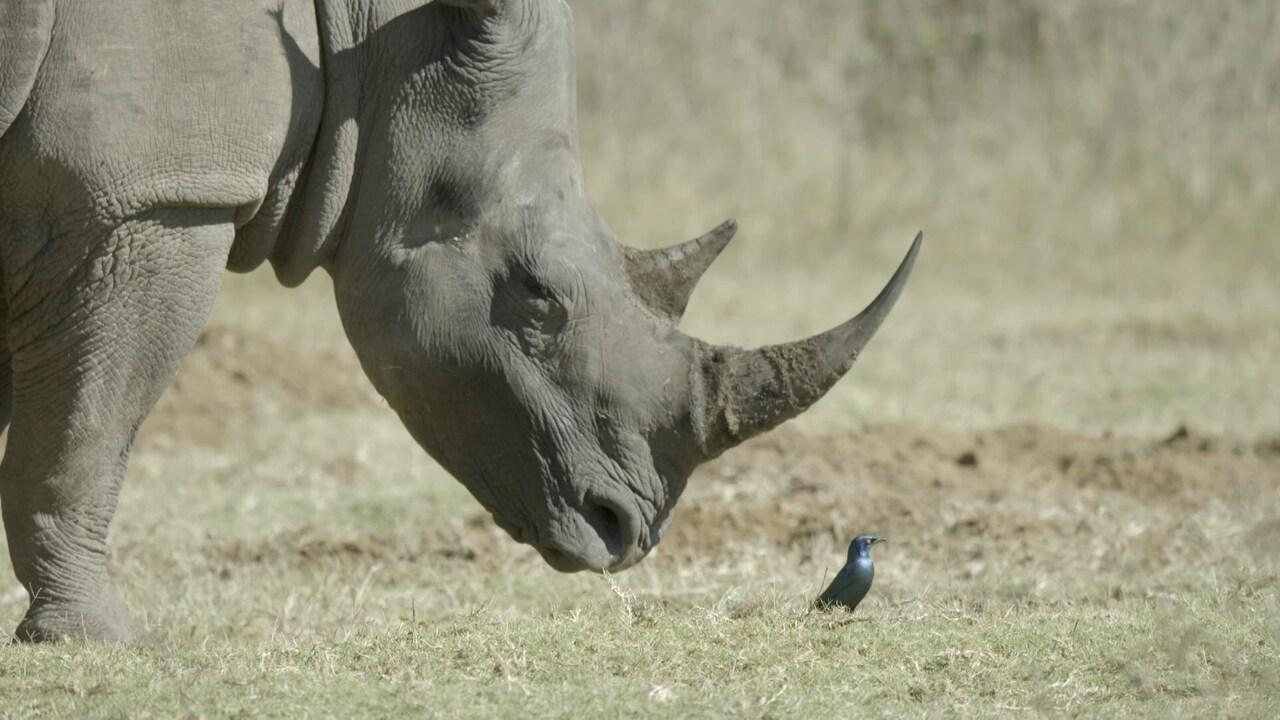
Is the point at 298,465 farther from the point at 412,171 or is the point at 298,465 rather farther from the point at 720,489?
the point at 412,171

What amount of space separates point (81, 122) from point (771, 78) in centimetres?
1204

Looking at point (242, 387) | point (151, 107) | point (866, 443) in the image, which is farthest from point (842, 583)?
point (242, 387)

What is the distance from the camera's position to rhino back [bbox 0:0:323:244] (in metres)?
4.77

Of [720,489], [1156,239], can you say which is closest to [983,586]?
[720,489]

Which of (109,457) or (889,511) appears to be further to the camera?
(889,511)

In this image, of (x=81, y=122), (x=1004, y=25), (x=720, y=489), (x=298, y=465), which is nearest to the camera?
(x=81, y=122)

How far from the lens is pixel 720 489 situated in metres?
8.23

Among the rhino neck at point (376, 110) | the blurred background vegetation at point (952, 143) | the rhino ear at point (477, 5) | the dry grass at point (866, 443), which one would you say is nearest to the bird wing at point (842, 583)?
the dry grass at point (866, 443)

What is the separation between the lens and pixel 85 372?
16.4 ft

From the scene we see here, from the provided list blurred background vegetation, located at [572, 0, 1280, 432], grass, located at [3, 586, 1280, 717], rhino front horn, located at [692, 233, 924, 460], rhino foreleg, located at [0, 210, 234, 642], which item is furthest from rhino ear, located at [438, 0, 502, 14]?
blurred background vegetation, located at [572, 0, 1280, 432]

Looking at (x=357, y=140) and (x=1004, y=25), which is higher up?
(x=357, y=140)

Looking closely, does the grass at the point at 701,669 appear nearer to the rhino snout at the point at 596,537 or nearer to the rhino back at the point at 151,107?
the rhino snout at the point at 596,537

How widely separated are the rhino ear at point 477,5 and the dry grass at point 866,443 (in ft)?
5.33

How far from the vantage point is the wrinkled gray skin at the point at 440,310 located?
16.5ft
